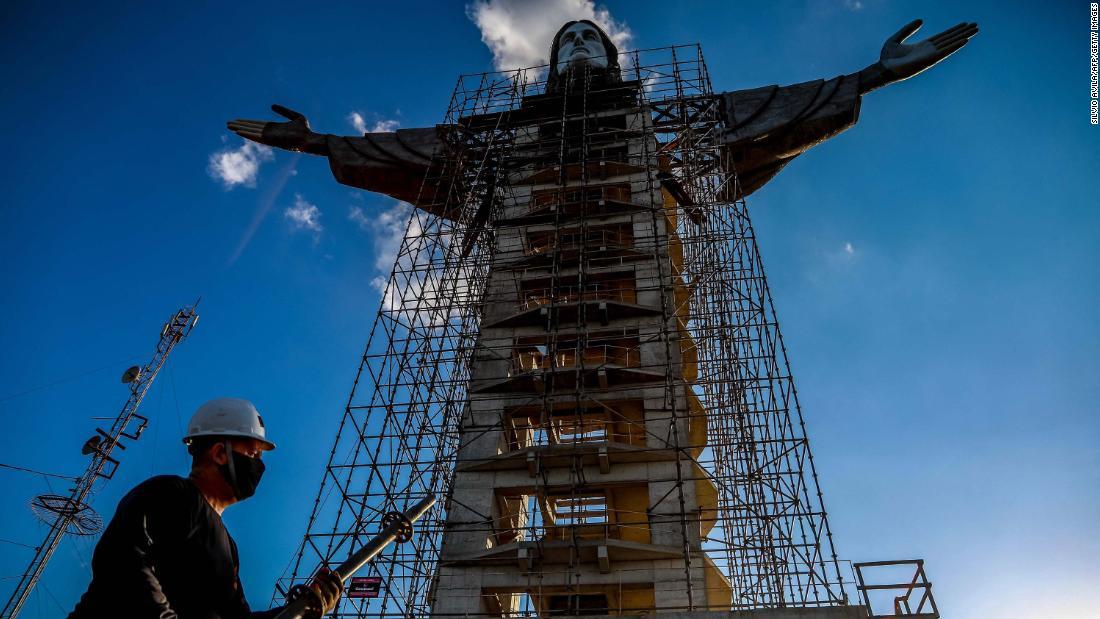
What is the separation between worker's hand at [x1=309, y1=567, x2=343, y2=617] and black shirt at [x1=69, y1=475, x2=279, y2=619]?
38 cm

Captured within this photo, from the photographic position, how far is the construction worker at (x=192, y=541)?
11.2 ft

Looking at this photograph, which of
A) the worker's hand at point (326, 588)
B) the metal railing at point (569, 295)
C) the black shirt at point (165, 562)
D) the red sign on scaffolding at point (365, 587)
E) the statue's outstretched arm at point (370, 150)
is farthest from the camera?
the statue's outstretched arm at point (370, 150)

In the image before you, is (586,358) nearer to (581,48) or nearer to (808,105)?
(808,105)

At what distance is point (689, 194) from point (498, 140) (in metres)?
7.83

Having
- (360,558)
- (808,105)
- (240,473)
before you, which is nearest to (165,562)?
(240,473)

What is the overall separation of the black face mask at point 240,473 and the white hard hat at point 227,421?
0.33 ft

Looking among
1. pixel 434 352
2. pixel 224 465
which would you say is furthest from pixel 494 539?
pixel 224 465

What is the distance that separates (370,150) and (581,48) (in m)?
12.3

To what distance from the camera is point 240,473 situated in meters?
4.40

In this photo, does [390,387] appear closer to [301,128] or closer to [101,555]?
[301,128]

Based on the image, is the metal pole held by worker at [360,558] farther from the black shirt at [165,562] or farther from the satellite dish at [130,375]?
the satellite dish at [130,375]

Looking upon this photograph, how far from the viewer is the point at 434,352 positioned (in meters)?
22.5

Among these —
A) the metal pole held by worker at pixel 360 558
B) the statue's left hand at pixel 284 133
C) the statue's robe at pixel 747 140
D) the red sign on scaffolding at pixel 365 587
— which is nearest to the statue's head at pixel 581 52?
the statue's robe at pixel 747 140

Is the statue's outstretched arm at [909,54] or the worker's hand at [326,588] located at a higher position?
the statue's outstretched arm at [909,54]
